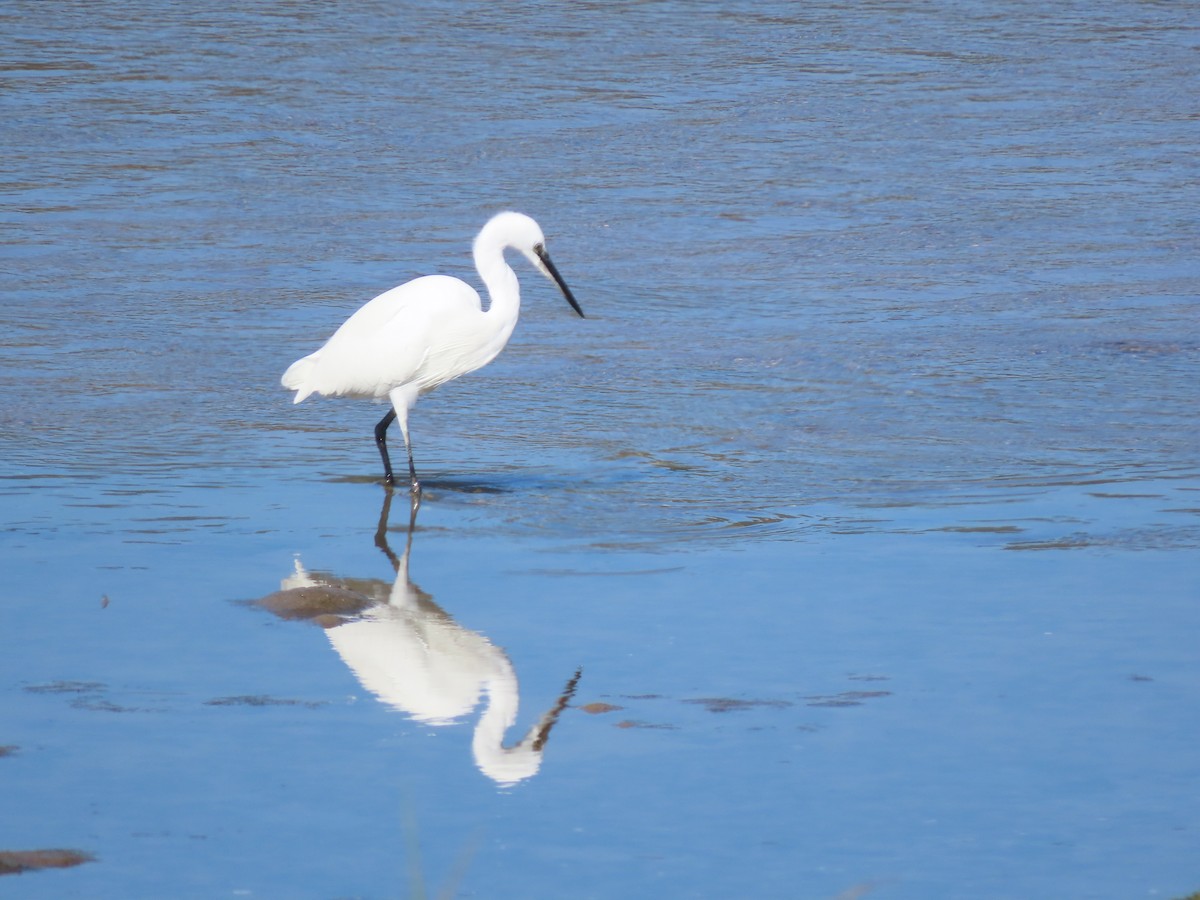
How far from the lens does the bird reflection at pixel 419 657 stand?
4.45 meters

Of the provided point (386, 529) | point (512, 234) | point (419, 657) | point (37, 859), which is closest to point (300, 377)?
point (512, 234)

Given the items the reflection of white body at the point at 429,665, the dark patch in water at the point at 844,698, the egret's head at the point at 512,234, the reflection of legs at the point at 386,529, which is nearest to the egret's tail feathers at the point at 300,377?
the reflection of legs at the point at 386,529

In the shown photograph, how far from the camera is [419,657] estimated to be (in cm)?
505

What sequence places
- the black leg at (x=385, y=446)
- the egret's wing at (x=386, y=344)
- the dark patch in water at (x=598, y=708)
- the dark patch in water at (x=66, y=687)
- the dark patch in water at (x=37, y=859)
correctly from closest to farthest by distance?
the dark patch in water at (x=37, y=859)
the dark patch in water at (x=598, y=708)
the dark patch in water at (x=66, y=687)
the black leg at (x=385, y=446)
the egret's wing at (x=386, y=344)

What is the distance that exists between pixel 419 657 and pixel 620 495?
192 cm

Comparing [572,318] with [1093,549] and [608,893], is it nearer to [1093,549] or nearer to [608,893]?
[1093,549]

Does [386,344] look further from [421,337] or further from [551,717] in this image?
[551,717]

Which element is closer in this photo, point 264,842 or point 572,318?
point 264,842

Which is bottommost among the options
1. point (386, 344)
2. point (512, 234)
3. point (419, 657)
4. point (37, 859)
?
point (419, 657)

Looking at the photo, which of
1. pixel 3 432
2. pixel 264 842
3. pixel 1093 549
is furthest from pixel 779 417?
pixel 264 842

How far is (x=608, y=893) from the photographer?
3.66m

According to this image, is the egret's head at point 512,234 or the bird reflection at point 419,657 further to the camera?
the egret's head at point 512,234

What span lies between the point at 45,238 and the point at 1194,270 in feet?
21.7

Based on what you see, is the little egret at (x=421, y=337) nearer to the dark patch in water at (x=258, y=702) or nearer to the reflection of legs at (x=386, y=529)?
the reflection of legs at (x=386, y=529)
